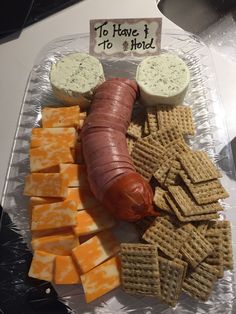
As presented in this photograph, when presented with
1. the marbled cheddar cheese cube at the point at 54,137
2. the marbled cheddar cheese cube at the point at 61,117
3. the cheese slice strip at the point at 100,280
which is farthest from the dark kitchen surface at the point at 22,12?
the cheese slice strip at the point at 100,280

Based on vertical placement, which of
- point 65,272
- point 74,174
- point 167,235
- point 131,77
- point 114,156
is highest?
point 131,77

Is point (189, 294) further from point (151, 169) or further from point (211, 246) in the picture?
point (151, 169)

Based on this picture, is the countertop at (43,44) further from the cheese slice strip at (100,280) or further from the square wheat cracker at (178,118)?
the cheese slice strip at (100,280)

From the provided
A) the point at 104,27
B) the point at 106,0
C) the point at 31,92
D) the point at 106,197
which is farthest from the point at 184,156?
the point at 106,0

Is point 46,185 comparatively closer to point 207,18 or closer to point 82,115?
point 82,115

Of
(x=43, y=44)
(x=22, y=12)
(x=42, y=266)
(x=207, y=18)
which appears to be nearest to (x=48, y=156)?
(x=42, y=266)

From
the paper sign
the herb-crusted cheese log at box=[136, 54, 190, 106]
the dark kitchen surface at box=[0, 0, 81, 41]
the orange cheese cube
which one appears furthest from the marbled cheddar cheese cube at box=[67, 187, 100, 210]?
the dark kitchen surface at box=[0, 0, 81, 41]

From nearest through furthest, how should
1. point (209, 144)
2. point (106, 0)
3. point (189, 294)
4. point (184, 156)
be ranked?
1. point (189, 294)
2. point (184, 156)
3. point (209, 144)
4. point (106, 0)
